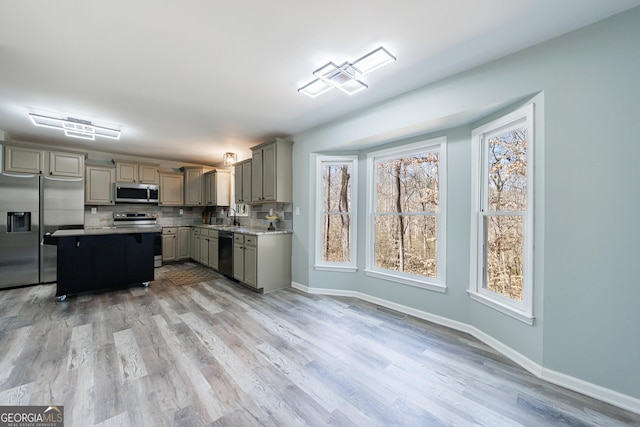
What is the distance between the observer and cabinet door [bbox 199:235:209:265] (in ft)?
17.2

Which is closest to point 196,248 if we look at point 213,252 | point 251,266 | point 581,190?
point 213,252

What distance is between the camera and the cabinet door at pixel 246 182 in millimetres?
Result: 4643

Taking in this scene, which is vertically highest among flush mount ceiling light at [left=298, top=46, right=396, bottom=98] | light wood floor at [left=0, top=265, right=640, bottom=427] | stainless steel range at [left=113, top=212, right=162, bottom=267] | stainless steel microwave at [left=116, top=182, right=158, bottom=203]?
flush mount ceiling light at [left=298, top=46, right=396, bottom=98]

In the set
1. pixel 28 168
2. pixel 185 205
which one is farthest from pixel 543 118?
pixel 28 168

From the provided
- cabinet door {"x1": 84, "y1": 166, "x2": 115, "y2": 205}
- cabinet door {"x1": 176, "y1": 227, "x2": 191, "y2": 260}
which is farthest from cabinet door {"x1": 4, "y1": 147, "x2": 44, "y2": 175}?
cabinet door {"x1": 176, "y1": 227, "x2": 191, "y2": 260}

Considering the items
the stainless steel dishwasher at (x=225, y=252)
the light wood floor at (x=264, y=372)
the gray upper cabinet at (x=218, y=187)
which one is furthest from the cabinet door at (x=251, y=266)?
the gray upper cabinet at (x=218, y=187)

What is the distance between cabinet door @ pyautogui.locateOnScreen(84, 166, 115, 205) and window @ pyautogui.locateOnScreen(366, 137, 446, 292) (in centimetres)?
533

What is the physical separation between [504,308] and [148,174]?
6.74 meters

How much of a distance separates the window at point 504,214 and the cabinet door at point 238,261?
3.24 metres

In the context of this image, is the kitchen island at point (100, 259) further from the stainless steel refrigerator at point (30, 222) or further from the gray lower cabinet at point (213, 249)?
the gray lower cabinet at point (213, 249)

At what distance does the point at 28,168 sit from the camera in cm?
421

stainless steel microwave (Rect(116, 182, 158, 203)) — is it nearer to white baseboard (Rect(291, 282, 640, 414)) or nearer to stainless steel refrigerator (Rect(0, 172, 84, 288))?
stainless steel refrigerator (Rect(0, 172, 84, 288))

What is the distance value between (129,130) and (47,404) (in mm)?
3786

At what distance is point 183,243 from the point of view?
5.99 metres
